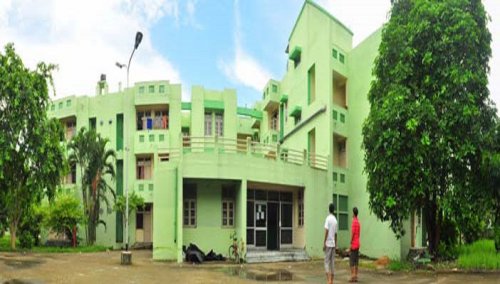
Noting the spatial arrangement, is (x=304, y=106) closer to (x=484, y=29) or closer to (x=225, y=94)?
(x=225, y=94)

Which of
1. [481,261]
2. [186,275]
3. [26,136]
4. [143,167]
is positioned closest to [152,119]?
[143,167]

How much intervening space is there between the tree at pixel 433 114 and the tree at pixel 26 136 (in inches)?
580

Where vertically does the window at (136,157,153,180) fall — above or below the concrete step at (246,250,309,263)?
above

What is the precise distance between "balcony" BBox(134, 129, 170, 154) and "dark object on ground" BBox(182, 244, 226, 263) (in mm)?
13346

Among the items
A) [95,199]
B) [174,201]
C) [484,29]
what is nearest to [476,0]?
[484,29]

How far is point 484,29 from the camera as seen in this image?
17453mm

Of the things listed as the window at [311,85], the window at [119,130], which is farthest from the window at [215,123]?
the window at [311,85]

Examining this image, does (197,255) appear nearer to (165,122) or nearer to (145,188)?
(145,188)

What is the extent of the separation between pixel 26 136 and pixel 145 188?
10.6m

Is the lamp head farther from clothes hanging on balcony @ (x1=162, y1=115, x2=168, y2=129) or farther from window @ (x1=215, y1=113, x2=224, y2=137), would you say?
window @ (x1=215, y1=113, x2=224, y2=137)

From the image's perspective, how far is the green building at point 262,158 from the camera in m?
22.2

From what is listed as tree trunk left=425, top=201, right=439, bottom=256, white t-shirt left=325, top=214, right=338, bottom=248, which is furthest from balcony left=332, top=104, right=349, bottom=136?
white t-shirt left=325, top=214, right=338, bottom=248

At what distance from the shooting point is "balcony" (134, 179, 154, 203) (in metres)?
33.7

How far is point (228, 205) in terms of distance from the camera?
23.0 meters
